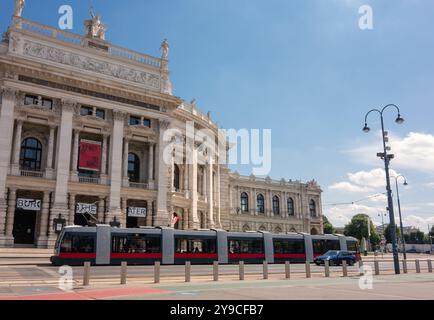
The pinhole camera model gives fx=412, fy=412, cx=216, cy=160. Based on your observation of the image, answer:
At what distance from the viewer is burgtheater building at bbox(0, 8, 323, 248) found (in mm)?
38281

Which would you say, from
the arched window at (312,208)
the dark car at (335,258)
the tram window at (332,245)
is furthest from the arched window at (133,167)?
the arched window at (312,208)

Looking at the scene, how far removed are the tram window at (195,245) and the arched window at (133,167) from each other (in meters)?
16.0

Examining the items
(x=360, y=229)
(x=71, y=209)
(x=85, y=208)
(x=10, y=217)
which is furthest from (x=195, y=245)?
(x=360, y=229)

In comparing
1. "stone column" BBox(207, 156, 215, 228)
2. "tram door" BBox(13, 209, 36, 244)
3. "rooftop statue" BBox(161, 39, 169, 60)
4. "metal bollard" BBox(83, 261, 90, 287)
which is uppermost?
"rooftop statue" BBox(161, 39, 169, 60)

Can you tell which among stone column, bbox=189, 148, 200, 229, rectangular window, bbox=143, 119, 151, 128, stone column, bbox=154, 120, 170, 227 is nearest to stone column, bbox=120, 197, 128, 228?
stone column, bbox=154, 120, 170, 227

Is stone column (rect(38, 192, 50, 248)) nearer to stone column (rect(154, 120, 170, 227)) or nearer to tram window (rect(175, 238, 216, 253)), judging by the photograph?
stone column (rect(154, 120, 170, 227))

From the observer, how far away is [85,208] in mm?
40750

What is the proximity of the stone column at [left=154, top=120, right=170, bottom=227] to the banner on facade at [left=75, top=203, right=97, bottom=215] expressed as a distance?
269 inches

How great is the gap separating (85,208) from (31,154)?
7.87 m

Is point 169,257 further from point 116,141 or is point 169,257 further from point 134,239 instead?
point 116,141

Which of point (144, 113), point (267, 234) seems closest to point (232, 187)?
point (144, 113)

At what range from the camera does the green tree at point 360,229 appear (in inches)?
4345

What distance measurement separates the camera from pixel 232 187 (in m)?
77.7
